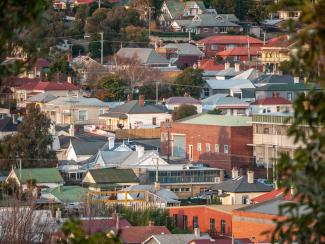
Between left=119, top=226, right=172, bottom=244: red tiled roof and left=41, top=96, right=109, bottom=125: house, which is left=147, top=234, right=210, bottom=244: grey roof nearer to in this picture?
left=119, top=226, right=172, bottom=244: red tiled roof

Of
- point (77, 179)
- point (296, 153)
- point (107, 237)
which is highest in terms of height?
point (296, 153)

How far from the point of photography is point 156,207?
38.5 m

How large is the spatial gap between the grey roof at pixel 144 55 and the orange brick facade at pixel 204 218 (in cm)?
3899

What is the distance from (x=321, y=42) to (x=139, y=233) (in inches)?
1011

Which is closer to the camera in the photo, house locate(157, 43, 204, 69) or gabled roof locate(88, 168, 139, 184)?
gabled roof locate(88, 168, 139, 184)

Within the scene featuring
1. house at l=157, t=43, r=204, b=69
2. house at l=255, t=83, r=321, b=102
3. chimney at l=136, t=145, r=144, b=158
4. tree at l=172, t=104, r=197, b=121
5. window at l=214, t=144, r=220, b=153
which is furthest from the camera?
house at l=157, t=43, r=204, b=69

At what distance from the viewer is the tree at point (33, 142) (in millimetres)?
49641

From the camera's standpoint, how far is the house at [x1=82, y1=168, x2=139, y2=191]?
45.2 meters

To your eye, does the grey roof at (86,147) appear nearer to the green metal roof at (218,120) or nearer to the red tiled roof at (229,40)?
the green metal roof at (218,120)

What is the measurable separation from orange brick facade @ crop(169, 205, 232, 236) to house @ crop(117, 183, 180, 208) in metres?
1.64

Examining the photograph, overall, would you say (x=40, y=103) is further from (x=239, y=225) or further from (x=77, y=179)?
(x=239, y=225)

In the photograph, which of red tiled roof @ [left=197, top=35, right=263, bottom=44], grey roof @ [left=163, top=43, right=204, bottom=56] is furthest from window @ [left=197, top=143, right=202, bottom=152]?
red tiled roof @ [left=197, top=35, right=263, bottom=44]

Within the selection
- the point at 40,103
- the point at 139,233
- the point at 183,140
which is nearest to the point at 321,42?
the point at 139,233

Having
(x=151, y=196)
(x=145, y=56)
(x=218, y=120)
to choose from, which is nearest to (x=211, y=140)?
(x=218, y=120)
